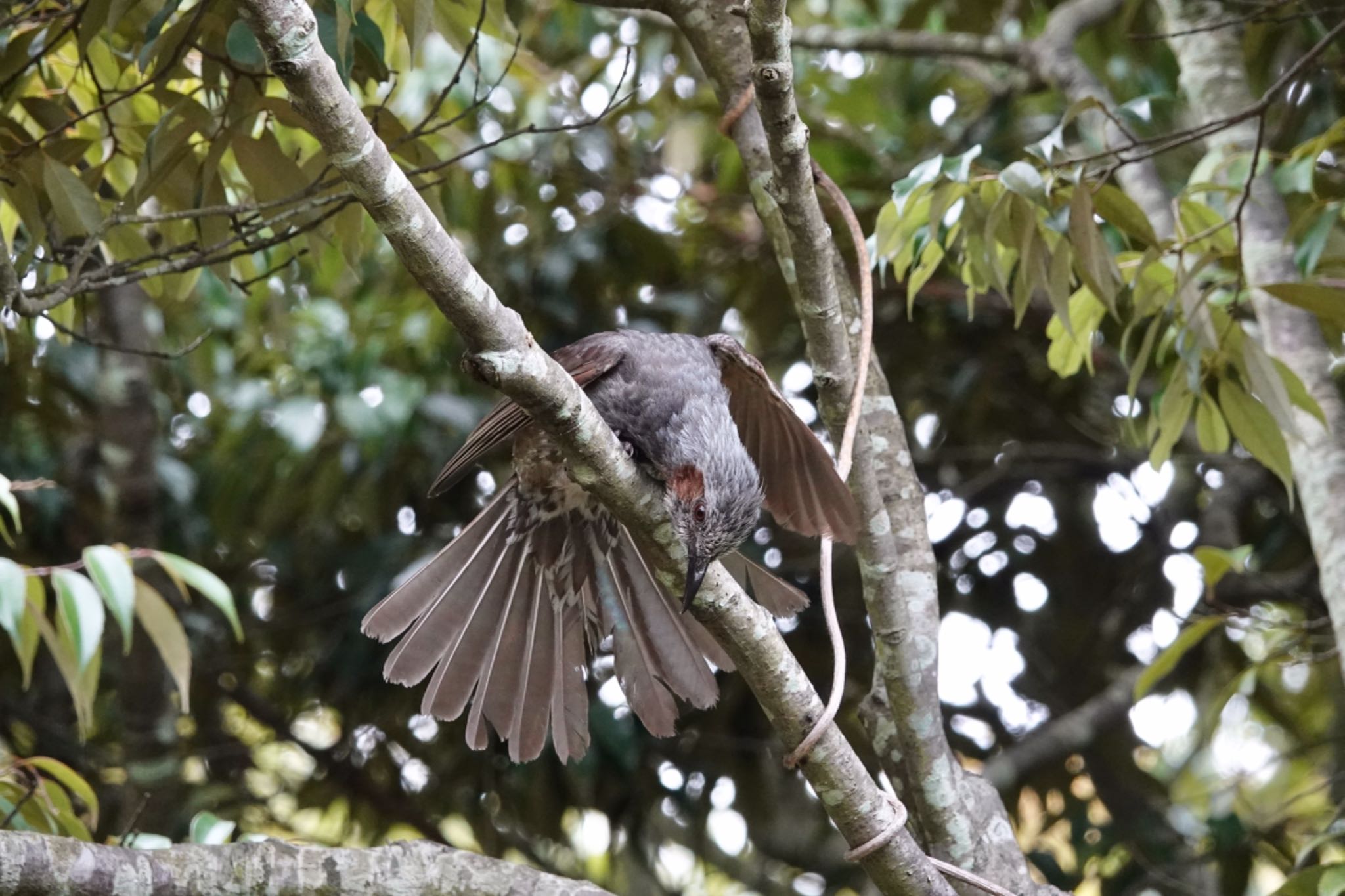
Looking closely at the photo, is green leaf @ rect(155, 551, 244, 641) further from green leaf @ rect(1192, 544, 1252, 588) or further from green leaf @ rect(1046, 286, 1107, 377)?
A: green leaf @ rect(1192, 544, 1252, 588)

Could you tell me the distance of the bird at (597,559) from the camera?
9.01ft

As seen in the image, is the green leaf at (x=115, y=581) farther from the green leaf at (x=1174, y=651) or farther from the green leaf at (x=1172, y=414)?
the green leaf at (x=1174, y=651)

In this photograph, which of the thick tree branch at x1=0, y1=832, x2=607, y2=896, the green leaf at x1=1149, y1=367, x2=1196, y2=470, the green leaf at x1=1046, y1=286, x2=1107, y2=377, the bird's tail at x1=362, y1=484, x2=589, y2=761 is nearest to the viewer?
the thick tree branch at x1=0, y1=832, x2=607, y2=896

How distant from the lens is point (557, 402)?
→ 1.88 metres

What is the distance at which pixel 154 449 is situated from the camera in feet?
14.5

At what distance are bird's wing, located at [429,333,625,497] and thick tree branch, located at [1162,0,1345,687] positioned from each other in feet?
4.78

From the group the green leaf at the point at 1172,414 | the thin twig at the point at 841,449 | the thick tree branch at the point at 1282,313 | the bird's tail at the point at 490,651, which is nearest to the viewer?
the thin twig at the point at 841,449

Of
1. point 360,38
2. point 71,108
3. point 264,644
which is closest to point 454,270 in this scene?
point 360,38

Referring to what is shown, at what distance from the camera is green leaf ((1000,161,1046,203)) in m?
2.36

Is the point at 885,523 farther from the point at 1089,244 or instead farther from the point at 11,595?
the point at 11,595

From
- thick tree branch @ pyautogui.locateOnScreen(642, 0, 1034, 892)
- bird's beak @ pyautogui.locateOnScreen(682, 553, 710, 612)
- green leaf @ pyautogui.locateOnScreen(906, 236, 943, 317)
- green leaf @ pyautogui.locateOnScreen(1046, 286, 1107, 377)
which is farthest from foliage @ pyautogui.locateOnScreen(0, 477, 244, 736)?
green leaf @ pyautogui.locateOnScreen(1046, 286, 1107, 377)

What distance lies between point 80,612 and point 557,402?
1.14 meters

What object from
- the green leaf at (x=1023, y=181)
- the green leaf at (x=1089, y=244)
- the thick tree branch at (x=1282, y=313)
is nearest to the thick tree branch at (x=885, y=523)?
the green leaf at (x=1023, y=181)

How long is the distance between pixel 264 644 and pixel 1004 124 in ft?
11.6
